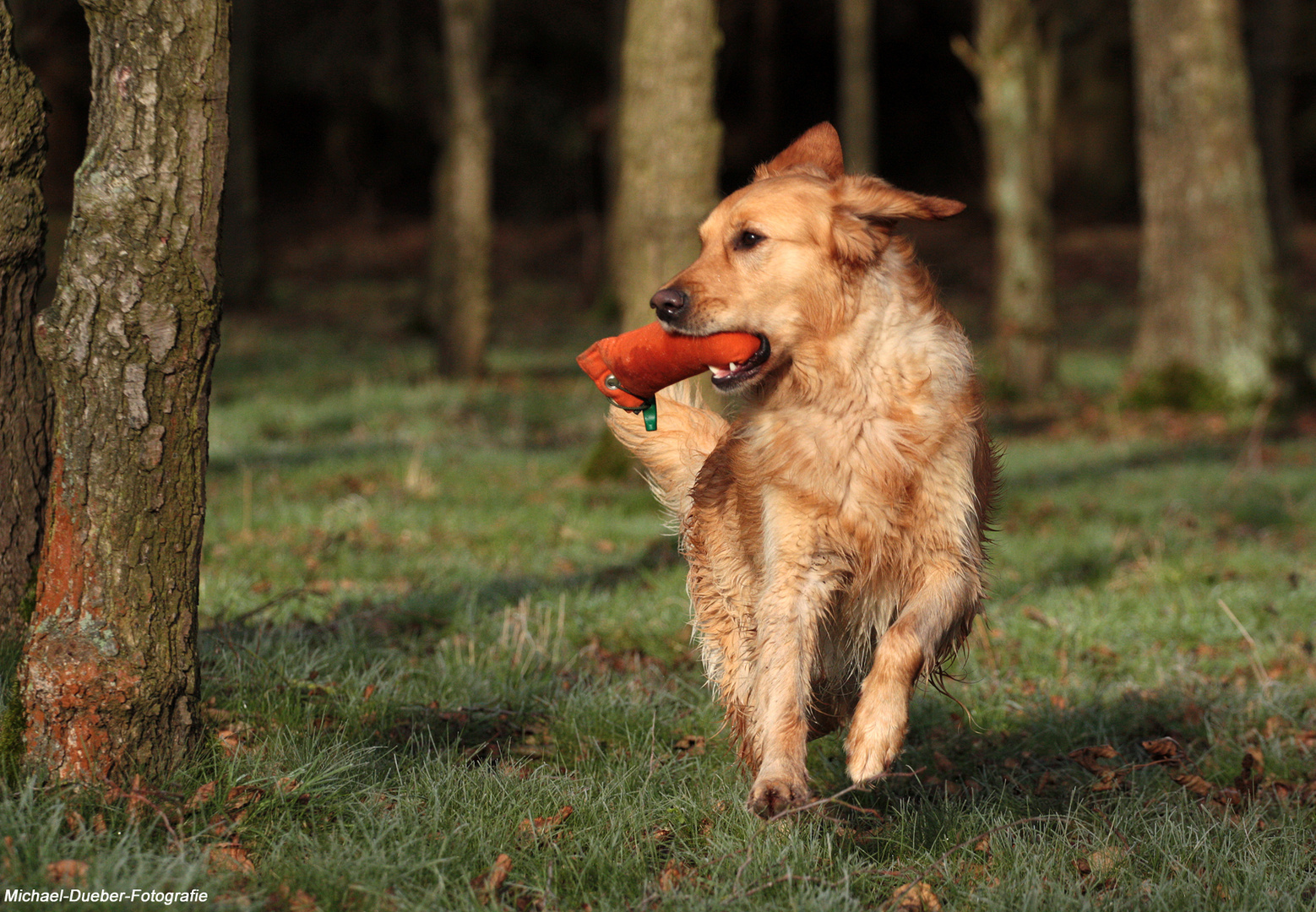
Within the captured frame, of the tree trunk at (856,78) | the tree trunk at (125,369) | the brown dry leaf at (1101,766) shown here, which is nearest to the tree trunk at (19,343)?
the tree trunk at (125,369)

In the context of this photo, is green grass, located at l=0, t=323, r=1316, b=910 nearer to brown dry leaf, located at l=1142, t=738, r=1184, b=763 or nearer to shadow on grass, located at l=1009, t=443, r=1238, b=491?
brown dry leaf, located at l=1142, t=738, r=1184, b=763

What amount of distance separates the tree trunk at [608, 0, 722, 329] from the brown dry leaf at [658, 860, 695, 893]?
17.0ft

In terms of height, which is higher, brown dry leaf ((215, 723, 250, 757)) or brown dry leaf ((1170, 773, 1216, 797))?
brown dry leaf ((215, 723, 250, 757))

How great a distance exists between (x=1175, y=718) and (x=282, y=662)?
3173 millimetres

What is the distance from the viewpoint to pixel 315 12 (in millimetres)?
28062

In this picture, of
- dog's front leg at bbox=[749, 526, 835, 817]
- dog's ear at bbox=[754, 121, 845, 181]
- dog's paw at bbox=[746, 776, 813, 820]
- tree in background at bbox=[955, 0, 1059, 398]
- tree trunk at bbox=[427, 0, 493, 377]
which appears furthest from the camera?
tree trunk at bbox=[427, 0, 493, 377]

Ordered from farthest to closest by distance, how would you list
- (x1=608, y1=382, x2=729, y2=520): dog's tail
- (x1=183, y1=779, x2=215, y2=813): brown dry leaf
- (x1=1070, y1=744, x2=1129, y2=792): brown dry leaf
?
(x1=608, y1=382, x2=729, y2=520): dog's tail < (x1=1070, y1=744, x2=1129, y2=792): brown dry leaf < (x1=183, y1=779, x2=215, y2=813): brown dry leaf

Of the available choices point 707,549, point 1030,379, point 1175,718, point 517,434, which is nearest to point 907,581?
point 707,549

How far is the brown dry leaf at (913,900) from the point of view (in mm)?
2816

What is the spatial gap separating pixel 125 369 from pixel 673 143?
552 centimetres

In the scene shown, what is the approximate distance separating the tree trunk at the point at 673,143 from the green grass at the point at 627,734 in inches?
63.6

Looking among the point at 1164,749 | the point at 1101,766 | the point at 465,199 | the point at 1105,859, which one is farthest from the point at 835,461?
the point at 465,199

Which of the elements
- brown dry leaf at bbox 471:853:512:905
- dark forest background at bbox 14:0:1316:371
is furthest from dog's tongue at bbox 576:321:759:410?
dark forest background at bbox 14:0:1316:371

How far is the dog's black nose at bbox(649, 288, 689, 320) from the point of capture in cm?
358
